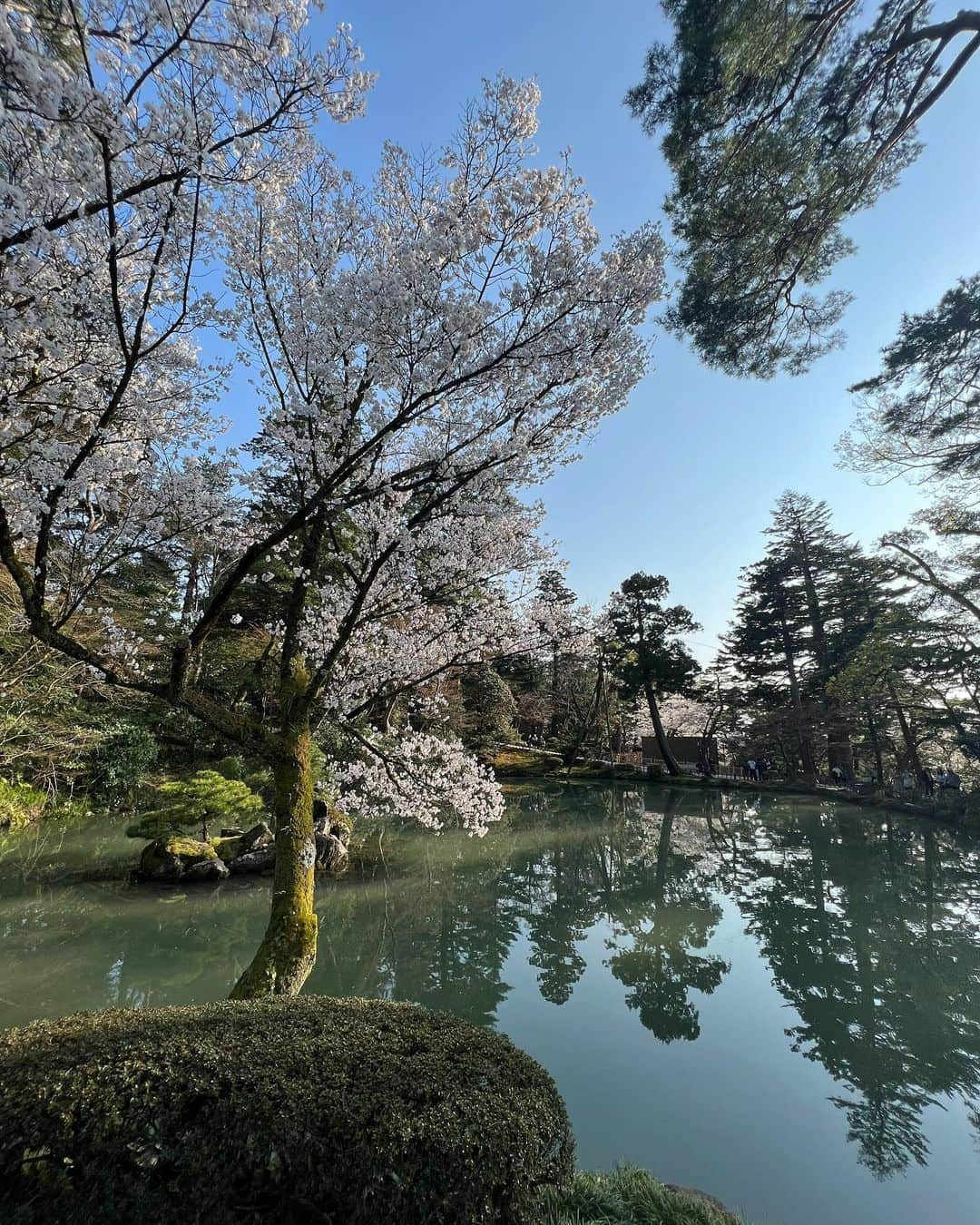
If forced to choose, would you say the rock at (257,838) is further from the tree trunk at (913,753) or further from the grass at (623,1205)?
the tree trunk at (913,753)

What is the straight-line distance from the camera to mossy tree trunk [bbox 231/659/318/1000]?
2902 mm

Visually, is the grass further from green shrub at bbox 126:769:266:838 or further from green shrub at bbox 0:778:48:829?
green shrub at bbox 0:778:48:829

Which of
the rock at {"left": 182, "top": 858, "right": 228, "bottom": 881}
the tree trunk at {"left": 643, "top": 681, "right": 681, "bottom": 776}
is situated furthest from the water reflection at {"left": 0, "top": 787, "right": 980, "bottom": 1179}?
the tree trunk at {"left": 643, "top": 681, "right": 681, "bottom": 776}

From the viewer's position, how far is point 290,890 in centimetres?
315

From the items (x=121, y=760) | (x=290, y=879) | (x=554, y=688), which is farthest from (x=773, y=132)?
(x=554, y=688)

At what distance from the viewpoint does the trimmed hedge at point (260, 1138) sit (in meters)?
1.45

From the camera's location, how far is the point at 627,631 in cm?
1966

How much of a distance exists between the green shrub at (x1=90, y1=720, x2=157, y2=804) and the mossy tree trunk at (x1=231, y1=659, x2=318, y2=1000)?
7637 mm

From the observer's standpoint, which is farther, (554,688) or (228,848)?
(554,688)

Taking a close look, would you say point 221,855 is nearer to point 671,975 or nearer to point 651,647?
point 671,975

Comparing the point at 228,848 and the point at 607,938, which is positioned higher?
the point at 228,848

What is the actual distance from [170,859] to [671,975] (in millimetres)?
6112

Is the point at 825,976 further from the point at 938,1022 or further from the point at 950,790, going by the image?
the point at 950,790

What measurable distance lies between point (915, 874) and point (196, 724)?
12600 millimetres
